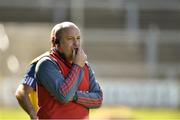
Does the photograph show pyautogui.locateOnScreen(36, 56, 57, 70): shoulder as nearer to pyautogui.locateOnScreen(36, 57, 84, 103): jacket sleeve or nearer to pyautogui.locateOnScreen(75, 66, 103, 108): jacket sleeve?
pyautogui.locateOnScreen(36, 57, 84, 103): jacket sleeve

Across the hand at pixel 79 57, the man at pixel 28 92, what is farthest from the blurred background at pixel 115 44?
the hand at pixel 79 57

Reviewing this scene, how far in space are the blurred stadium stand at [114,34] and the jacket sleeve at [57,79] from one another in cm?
2105

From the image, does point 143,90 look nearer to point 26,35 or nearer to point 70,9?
point 26,35

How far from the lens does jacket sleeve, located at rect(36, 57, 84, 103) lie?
4.71m

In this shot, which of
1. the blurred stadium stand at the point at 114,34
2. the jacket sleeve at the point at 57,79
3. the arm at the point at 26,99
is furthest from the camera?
the blurred stadium stand at the point at 114,34

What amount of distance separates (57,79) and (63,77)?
0.06m

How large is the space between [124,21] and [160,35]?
4.21 meters

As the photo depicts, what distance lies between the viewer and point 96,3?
33.0 metres

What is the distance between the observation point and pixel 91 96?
196 inches

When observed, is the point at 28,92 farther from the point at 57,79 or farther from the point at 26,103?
the point at 57,79

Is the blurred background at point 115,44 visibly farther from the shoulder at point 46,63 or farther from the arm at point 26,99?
the shoulder at point 46,63

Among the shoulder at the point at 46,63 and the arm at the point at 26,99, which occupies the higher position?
the shoulder at the point at 46,63

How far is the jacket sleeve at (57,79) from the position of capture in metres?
4.71

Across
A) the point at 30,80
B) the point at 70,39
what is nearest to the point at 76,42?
the point at 70,39
